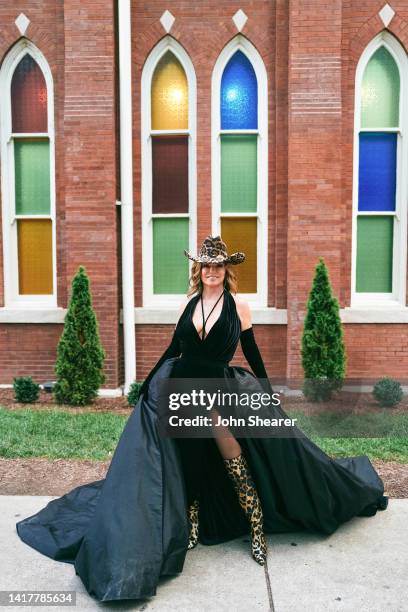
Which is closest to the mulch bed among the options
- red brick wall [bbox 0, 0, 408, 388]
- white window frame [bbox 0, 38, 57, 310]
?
red brick wall [bbox 0, 0, 408, 388]

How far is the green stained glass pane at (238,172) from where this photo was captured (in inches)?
359

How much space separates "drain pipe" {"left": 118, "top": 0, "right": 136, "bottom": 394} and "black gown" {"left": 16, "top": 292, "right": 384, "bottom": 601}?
4492 mm

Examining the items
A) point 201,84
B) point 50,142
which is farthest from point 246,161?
point 50,142

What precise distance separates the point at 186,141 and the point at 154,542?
22.9 feet

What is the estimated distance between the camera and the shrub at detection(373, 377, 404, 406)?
8117 mm

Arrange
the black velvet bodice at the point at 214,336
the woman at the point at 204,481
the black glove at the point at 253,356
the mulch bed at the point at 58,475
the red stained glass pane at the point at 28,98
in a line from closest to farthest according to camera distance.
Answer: the woman at the point at 204,481, the black velvet bodice at the point at 214,336, the black glove at the point at 253,356, the mulch bed at the point at 58,475, the red stained glass pane at the point at 28,98

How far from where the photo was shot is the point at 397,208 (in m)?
9.09

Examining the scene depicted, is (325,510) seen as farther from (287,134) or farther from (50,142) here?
(50,142)

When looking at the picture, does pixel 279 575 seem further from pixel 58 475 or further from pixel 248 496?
pixel 58 475

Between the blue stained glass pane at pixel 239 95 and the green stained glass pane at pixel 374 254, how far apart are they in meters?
2.33

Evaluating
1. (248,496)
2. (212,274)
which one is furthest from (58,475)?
(212,274)

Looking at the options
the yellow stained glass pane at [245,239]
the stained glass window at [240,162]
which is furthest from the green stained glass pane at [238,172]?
the yellow stained glass pane at [245,239]

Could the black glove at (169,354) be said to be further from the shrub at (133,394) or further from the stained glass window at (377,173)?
the stained glass window at (377,173)

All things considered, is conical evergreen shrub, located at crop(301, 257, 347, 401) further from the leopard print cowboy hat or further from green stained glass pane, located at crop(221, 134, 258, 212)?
the leopard print cowboy hat
